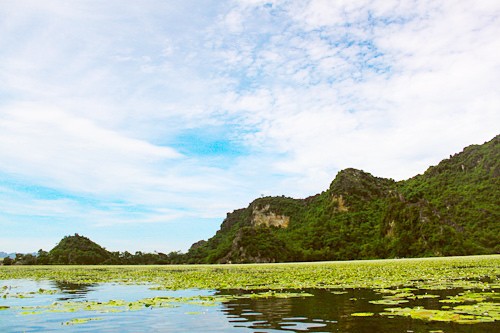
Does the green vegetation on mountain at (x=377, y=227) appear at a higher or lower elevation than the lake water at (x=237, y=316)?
higher

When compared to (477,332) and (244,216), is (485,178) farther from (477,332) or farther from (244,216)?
(477,332)

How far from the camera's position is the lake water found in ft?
25.3

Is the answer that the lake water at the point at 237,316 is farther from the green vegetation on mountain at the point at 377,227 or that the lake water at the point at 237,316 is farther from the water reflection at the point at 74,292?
the green vegetation on mountain at the point at 377,227

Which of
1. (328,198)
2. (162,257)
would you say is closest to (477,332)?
(162,257)

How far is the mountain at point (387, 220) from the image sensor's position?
8506 centimetres

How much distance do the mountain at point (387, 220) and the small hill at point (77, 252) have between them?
2225 centimetres

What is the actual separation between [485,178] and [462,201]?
9005 mm

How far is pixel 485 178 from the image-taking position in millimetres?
104312

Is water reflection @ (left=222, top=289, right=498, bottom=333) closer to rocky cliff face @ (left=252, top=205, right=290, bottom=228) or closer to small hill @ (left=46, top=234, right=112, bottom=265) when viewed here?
small hill @ (left=46, top=234, right=112, bottom=265)

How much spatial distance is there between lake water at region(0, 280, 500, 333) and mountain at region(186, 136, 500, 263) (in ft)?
242

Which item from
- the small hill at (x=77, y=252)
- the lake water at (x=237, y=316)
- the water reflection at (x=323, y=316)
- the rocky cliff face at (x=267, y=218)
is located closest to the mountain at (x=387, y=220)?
the rocky cliff face at (x=267, y=218)

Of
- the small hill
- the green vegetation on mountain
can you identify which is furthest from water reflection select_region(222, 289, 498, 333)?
the small hill

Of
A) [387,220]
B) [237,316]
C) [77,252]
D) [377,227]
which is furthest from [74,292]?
[377,227]

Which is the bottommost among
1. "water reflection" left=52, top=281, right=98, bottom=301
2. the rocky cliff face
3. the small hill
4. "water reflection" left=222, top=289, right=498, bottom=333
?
"water reflection" left=222, top=289, right=498, bottom=333
